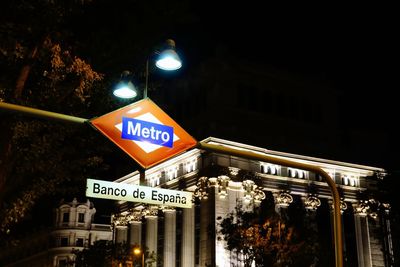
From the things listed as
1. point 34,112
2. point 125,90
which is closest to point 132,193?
point 34,112

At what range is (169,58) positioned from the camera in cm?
1181

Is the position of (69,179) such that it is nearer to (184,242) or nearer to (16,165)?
(16,165)

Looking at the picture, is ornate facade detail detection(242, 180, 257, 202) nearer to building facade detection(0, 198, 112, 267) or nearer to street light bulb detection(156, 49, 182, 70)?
street light bulb detection(156, 49, 182, 70)

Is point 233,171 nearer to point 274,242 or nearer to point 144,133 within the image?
point 274,242

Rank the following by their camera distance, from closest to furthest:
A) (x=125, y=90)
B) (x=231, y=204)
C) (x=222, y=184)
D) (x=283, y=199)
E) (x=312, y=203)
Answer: (x=125, y=90), (x=222, y=184), (x=231, y=204), (x=283, y=199), (x=312, y=203)

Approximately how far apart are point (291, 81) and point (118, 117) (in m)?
53.2

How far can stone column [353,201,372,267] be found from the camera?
59.6m

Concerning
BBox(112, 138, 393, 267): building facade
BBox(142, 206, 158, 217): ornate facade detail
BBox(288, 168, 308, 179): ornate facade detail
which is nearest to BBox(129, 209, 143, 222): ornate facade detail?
BBox(112, 138, 393, 267): building facade

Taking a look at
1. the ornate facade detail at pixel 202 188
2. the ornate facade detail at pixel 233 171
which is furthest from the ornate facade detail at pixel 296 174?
the ornate facade detail at pixel 202 188

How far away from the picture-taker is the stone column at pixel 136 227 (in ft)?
211

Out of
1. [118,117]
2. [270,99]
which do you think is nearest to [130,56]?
[118,117]

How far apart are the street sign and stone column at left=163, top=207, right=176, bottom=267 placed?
45.7m

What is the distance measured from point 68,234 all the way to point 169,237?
42.6 m

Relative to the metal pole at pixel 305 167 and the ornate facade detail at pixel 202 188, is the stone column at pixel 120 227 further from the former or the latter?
the metal pole at pixel 305 167
